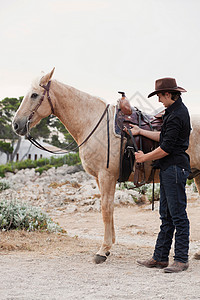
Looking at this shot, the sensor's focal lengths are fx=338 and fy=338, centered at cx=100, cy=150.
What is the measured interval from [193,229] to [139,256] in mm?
2994

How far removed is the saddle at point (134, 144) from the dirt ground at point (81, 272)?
1171mm

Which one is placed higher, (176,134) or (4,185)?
(176,134)

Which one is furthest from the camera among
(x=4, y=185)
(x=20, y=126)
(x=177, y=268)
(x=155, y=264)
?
(x=4, y=185)

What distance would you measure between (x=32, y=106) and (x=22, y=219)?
2.89 m

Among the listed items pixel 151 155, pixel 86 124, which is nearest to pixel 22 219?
pixel 86 124

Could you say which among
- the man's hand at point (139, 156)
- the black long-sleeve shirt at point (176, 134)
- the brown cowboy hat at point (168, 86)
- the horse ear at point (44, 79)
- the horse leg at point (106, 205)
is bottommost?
the horse leg at point (106, 205)

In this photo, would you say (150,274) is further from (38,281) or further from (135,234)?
(135,234)

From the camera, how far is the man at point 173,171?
3906 mm

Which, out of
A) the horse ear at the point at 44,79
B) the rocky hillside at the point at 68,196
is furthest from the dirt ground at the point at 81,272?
the rocky hillside at the point at 68,196

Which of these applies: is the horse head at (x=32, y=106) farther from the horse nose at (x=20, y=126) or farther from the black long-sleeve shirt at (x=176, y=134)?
the black long-sleeve shirt at (x=176, y=134)

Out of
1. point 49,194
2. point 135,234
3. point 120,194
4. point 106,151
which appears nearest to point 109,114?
point 106,151

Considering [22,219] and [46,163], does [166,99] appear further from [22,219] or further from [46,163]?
[46,163]

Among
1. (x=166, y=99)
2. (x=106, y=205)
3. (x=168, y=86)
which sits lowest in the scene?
(x=106, y=205)

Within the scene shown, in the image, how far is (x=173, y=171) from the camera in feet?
13.1
